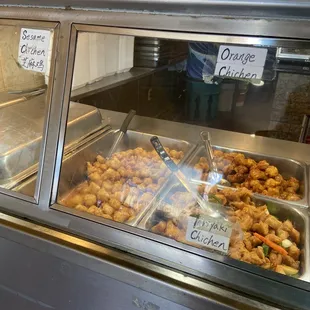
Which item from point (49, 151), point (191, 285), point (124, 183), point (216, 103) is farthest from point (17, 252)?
point (216, 103)

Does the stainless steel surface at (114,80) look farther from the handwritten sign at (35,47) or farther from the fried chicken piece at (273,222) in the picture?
the fried chicken piece at (273,222)

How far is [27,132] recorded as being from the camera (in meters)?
1.32

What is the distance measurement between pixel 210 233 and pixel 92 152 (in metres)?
0.83

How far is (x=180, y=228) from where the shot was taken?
0.98m

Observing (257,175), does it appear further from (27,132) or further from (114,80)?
(114,80)

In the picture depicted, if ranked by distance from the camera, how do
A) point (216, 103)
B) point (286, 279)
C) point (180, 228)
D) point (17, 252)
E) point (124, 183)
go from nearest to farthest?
point (286, 279) → point (180, 228) → point (17, 252) → point (124, 183) → point (216, 103)

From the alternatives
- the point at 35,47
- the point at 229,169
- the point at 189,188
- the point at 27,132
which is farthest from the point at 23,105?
the point at 229,169

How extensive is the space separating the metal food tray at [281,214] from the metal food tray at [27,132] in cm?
46

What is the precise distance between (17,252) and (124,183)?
1.60 ft

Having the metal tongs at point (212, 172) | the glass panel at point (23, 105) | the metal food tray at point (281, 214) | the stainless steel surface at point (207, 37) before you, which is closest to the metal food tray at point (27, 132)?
the glass panel at point (23, 105)

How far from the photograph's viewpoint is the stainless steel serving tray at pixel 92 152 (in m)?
1.20

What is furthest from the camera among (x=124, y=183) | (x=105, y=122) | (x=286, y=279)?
(x=105, y=122)

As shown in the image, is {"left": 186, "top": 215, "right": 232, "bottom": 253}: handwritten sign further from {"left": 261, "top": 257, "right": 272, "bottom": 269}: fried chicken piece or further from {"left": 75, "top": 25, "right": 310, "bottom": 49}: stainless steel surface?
{"left": 75, "top": 25, "right": 310, "bottom": 49}: stainless steel surface

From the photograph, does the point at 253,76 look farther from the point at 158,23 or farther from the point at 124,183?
the point at 124,183
